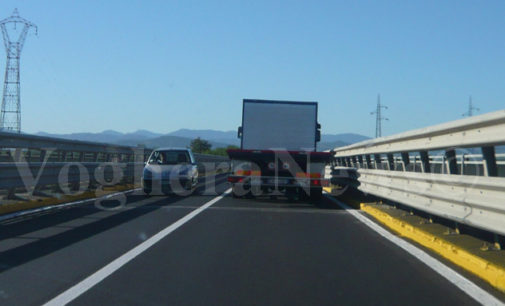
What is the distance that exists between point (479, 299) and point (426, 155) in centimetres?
526

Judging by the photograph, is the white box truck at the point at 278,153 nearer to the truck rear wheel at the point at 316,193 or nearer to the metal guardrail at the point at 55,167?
the truck rear wheel at the point at 316,193

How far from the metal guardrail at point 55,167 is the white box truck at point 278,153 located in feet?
13.2

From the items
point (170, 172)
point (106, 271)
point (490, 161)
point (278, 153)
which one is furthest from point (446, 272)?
point (170, 172)

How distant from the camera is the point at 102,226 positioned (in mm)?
11312

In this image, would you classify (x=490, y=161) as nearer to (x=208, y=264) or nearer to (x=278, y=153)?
(x=208, y=264)

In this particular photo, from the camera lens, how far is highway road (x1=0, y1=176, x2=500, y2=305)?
620 centimetres

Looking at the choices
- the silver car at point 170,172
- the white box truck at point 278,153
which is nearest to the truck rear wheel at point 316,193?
the white box truck at point 278,153

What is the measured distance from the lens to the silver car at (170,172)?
19641mm

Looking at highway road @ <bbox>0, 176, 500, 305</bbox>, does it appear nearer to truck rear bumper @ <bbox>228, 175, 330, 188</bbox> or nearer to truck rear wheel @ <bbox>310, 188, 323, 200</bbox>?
truck rear bumper @ <bbox>228, 175, 330, 188</bbox>

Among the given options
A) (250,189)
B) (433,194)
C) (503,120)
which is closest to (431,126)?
(433,194)

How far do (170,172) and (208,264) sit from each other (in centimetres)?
1266

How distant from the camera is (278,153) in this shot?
58.3 ft

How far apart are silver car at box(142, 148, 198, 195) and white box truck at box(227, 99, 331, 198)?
6.91ft

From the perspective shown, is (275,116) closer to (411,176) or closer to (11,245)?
(411,176)
